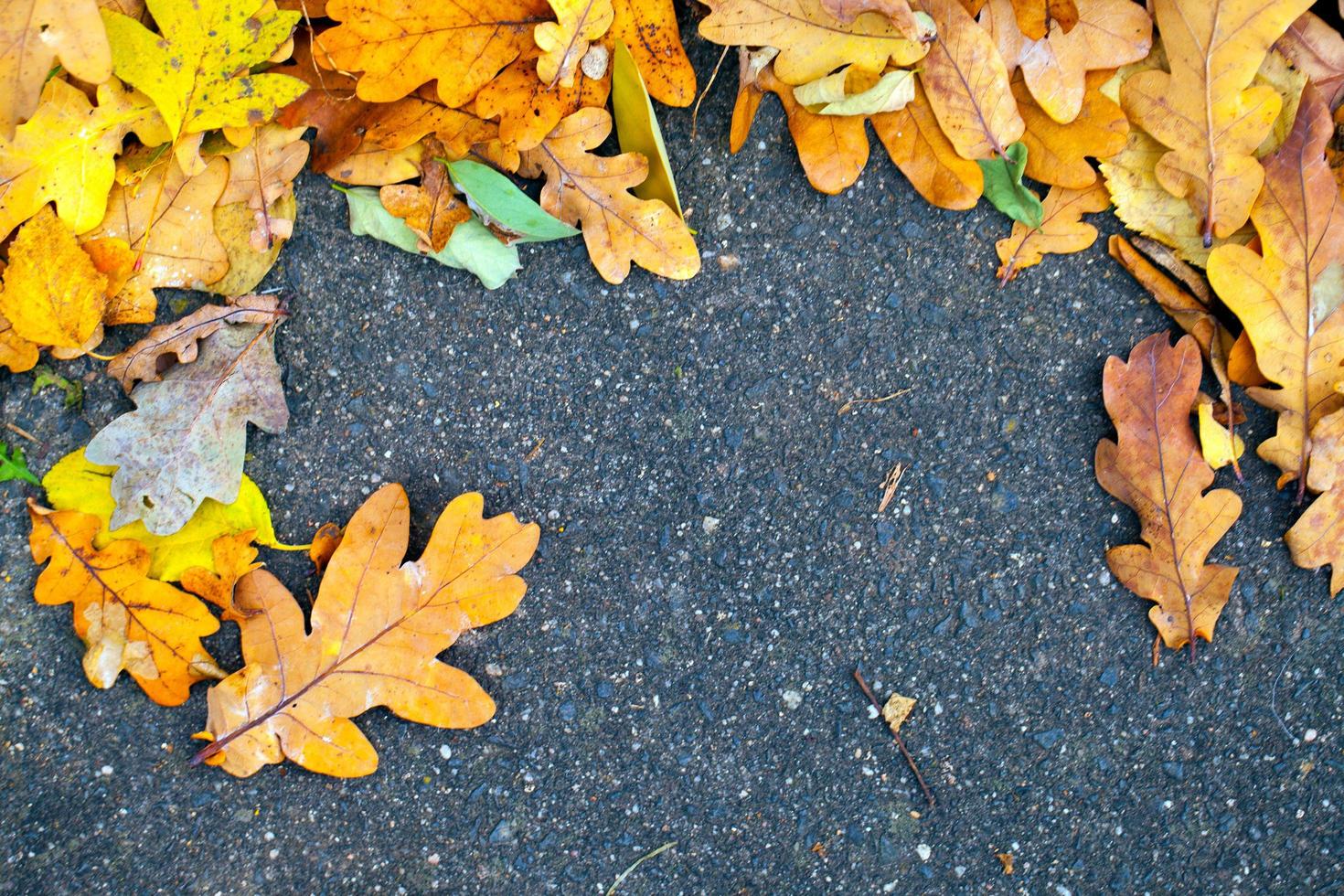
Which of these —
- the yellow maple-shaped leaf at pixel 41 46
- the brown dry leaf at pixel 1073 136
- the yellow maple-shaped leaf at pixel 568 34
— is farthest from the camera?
the brown dry leaf at pixel 1073 136

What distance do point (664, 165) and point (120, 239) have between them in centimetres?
110

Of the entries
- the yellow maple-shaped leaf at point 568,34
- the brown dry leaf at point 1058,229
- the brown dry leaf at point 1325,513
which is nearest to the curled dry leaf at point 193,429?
the yellow maple-shaped leaf at point 568,34

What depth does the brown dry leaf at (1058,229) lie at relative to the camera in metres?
1.80

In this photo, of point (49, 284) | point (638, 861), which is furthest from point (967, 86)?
point (49, 284)

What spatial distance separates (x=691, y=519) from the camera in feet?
6.11

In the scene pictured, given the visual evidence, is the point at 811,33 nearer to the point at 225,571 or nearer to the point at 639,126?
the point at 639,126

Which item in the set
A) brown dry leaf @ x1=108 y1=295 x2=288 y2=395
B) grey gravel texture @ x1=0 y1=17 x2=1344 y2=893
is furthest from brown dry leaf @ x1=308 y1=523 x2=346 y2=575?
brown dry leaf @ x1=108 y1=295 x2=288 y2=395

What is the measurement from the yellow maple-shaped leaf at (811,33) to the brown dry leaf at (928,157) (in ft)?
0.37

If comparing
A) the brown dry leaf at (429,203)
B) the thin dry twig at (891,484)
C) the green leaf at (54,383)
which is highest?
the brown dry leaf at (429,203)

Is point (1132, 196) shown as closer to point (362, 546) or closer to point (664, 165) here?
point (664, 165)

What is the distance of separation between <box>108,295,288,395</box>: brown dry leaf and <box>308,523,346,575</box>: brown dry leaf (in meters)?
0.44

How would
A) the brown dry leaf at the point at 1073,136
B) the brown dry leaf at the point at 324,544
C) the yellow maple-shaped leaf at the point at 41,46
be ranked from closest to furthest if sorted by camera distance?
the yellow maple-shaped leaf at the point at 41,46 → the brown dry leaf at the point at 1073,136 → the brown dry leaf at the point at 324,544

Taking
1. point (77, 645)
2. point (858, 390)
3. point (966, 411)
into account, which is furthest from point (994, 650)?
point (77, 645)

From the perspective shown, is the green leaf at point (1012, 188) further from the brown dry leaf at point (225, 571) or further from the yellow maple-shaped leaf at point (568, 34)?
the brown dry leaf at point (225, 571)
